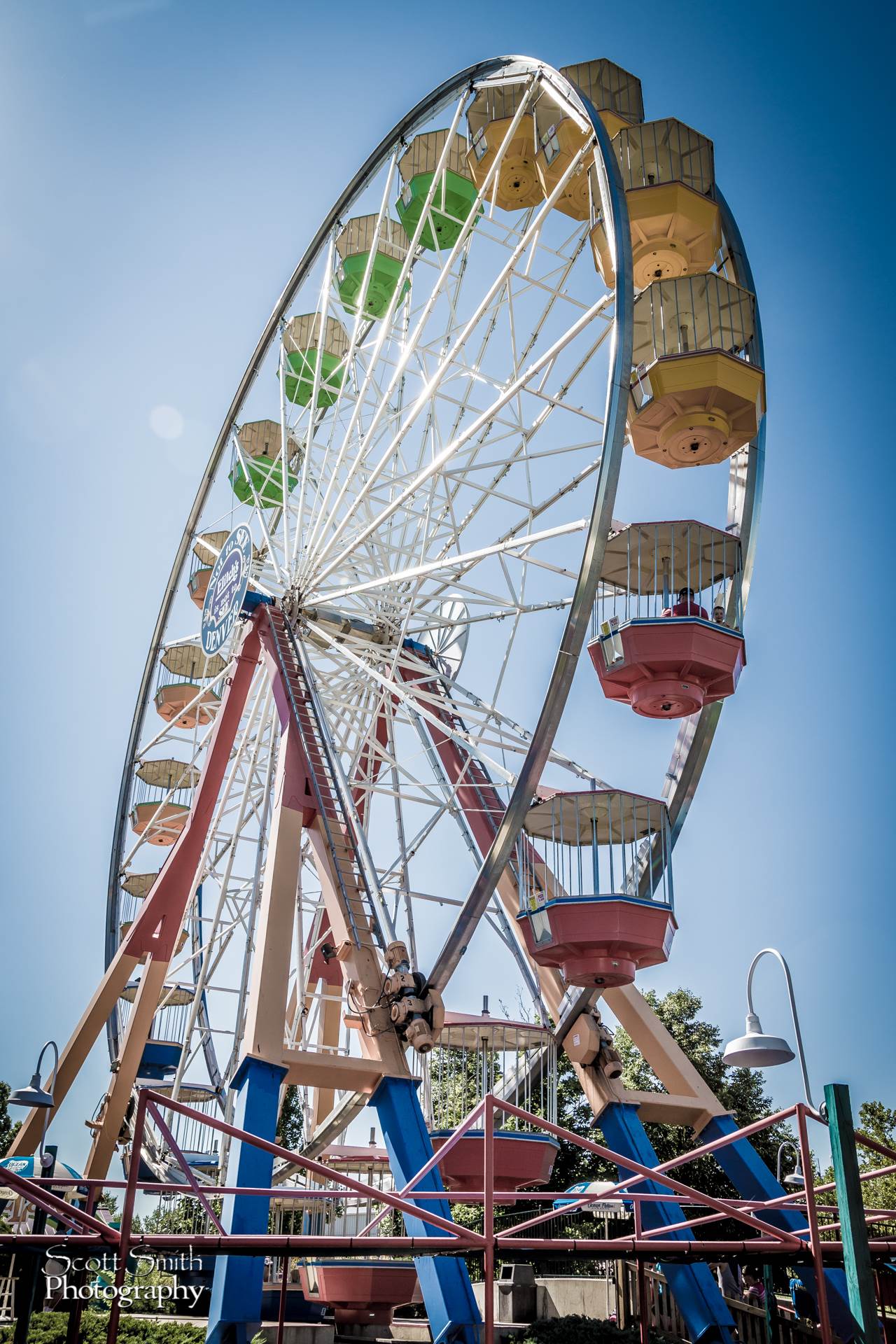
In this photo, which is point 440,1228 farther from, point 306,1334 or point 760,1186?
point 306,1334

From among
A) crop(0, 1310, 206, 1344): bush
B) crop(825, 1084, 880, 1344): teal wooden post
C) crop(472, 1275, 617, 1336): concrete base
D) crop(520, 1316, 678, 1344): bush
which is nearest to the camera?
crop(825, 1084, 880, 1344): teal wooden post

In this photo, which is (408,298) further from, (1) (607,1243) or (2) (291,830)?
(1) (607,1243)

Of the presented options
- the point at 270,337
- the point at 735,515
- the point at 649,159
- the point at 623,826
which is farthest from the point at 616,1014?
the point at 270,337

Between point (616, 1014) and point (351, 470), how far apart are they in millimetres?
6684

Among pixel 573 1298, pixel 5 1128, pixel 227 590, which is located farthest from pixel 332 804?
pixel 5 1128

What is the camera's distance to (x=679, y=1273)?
9.15 metres

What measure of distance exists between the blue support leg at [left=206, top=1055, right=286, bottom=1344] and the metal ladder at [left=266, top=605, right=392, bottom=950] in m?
1.74

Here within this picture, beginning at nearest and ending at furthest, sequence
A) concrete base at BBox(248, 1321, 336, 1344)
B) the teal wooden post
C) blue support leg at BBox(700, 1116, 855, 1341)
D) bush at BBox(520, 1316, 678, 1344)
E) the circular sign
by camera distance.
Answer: the teal wooden post
blue support leg at BBox(700, 1116, 855, 1341)
bush at BBox(520, 1316, 678, 1344)
the circular sign
concrete base at BBox(248, 1321, 336, 1344)

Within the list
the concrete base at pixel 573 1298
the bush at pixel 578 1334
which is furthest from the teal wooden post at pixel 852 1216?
the concrete base at pixel 573 1298

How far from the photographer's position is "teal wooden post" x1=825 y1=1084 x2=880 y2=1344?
15.4ft

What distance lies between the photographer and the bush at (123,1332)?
8.67 m

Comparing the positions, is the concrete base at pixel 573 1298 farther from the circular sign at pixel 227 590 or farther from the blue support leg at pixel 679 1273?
the circular sign at pixel 227 590

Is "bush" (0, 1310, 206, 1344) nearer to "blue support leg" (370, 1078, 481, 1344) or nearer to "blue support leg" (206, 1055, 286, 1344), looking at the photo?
"blue support leg" (206, 1055, 286, 1344)

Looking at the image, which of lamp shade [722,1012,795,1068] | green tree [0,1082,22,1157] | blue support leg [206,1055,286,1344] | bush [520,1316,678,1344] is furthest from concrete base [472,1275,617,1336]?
green tree [0,1082,22,1157]
